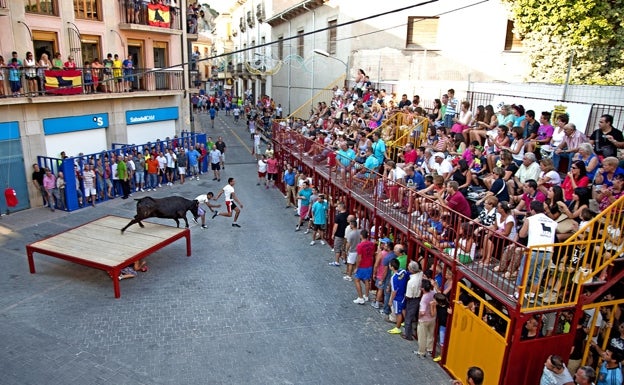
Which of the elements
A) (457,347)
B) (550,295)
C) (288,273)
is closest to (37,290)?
(288,273)

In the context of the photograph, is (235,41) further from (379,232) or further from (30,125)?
(379,232)

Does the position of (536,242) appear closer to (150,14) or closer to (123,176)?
(123,176)

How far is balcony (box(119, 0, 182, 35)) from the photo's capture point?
23156mm

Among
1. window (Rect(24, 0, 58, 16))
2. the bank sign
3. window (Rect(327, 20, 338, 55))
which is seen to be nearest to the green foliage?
window (Rect(327, 20, 338, 55))

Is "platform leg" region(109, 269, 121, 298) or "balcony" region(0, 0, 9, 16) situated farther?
"balcony" region(0, 0, 9, 16)

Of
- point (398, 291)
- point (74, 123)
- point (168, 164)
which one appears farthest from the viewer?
point (168, 164)

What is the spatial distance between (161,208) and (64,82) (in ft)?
30.9

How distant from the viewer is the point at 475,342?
8.06m

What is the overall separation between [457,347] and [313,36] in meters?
26.6

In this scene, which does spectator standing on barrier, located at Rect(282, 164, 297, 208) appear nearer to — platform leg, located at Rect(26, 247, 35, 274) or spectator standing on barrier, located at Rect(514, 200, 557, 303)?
platform leg, located at Rect(26, 247, 35, 274)

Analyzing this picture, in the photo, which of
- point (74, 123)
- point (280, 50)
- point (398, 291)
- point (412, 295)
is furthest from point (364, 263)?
point (280, 50)

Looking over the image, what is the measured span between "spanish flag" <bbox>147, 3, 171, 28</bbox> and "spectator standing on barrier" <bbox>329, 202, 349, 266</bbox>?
17.2 m

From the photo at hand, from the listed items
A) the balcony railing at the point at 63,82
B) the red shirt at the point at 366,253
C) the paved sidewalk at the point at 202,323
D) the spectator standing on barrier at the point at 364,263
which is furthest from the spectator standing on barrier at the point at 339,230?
the balcony railing at the point at 63,82

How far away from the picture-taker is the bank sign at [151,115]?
76.9 feet
